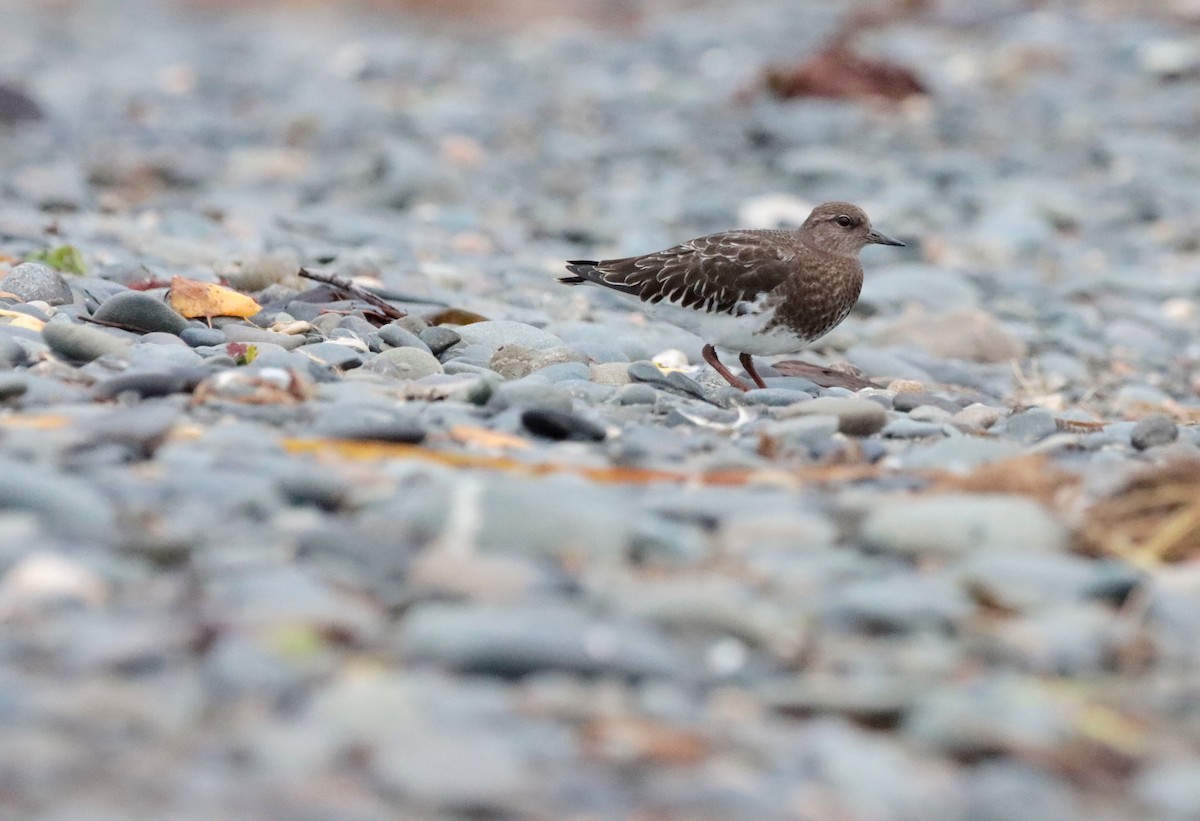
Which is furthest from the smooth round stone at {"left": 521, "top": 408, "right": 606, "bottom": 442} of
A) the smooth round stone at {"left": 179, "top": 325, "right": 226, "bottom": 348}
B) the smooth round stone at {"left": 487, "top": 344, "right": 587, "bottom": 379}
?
the smooth round stone at {"left": 179, "top": 325, "right": 226, "bottom": 348}

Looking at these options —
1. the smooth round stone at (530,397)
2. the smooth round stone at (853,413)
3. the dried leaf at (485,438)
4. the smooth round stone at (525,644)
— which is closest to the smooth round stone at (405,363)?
the smooth round stone at (530,397)

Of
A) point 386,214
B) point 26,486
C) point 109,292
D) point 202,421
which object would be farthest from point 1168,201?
point 26,486

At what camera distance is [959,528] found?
142 inches

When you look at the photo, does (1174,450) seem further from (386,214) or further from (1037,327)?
(386,214)

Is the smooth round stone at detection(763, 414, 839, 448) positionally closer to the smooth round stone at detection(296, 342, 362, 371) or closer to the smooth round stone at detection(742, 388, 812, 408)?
the smooth round stone at detection(742, 388, 812, 408)

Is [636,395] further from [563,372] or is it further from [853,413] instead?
[853,413]

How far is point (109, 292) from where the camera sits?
20.9 feet

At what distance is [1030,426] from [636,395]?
1.33m

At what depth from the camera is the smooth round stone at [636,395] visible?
206 inches

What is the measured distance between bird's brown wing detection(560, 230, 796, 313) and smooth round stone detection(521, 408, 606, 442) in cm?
175

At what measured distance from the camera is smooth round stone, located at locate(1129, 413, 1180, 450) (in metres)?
5.00

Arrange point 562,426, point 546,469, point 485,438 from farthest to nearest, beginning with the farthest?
point 562,426 → point 485,438 → point 546,469

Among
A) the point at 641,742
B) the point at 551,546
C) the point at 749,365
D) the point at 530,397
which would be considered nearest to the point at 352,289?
the point at 749,365

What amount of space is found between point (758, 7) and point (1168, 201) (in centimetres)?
948
